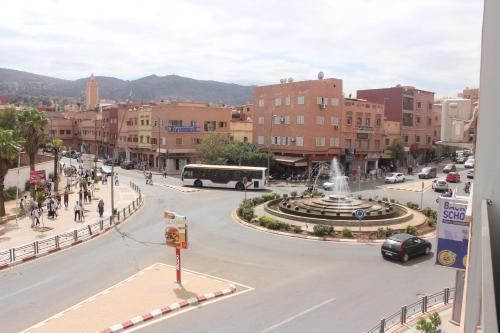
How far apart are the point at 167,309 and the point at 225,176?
32841 millimetres

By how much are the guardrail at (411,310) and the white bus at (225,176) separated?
30.0 m

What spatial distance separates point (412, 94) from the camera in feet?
267

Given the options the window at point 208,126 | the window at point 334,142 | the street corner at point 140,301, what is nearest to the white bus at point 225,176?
the window at point 334,142

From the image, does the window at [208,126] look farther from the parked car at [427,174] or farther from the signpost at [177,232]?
the signpost at [177,232]

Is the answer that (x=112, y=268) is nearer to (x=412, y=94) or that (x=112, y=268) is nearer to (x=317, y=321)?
(x=317, y=321)

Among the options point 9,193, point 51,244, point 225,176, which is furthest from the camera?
point 225,176

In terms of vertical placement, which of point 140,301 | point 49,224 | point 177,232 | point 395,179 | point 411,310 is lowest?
point 49,224

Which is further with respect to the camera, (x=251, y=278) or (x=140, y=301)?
(x=251, y=278)

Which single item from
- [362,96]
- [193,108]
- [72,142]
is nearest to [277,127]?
[193,108]

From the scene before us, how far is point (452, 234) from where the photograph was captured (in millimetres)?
12000

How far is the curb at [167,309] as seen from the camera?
12970 millimetres

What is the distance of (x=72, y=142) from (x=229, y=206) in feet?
311

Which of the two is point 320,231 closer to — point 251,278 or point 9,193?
point 251,278

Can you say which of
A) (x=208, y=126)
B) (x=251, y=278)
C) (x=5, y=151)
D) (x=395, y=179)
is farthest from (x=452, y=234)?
(x=208, y=126)
